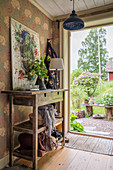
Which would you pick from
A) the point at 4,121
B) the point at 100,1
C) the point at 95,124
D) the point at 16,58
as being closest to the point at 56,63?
the point at 16,58

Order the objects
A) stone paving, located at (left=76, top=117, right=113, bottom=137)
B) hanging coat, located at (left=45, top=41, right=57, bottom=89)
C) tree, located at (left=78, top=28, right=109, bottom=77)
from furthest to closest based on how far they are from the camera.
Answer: tree, located at (left=78, top=28, right=109, bottom=77)
stone paving, located at (left=76, top=117, right=113, bottom=137)
hanging coat, located at (left=45, top=41, right=57, bottom=89)

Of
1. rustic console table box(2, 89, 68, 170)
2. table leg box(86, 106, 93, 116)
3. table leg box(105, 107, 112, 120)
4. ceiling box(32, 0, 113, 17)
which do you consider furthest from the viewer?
table leg box(86, 106, 93, 116)

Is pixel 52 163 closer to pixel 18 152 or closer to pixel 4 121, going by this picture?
pixel 18 152

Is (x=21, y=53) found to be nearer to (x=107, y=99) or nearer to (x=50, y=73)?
(x=50, y=73)

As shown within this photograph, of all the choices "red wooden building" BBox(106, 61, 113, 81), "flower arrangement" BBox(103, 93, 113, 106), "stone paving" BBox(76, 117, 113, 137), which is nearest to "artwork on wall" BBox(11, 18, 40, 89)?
"red wooden building" BBox(106, 61, 113, 81)

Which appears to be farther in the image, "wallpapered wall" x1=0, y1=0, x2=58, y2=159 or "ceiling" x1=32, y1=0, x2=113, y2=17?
"ceiling" x1=32, y1=0, x2=113, y2=17

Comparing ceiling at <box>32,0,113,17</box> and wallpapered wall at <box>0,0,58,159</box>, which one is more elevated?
ceiling at <box>32,0,113,17</box>

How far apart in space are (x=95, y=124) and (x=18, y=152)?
2648mm

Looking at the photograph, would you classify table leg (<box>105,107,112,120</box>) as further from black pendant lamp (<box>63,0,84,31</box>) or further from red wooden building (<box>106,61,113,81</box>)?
black pendant lamp (<box>63,0,84,31</box>)

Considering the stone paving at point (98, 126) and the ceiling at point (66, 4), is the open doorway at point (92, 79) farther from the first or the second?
the ceiling at point (66, 4)

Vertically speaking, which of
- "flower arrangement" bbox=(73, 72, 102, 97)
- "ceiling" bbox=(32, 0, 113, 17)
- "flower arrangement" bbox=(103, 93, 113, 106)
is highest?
"ceiling" bbox=(32, 0, 113, 17)

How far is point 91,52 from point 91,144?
2501 millimetres

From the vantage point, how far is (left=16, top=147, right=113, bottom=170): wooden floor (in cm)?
200

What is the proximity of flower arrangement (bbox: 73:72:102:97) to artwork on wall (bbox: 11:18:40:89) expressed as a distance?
2204mm
